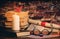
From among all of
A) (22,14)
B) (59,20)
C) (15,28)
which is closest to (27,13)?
(22,14)

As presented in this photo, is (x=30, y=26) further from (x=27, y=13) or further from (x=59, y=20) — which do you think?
(x=59, y=20)

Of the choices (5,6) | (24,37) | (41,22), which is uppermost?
(5,6)

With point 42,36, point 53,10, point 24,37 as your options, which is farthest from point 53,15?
point 24,37

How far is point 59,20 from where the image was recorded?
168 centimetres

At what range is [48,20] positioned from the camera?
66.2 inches

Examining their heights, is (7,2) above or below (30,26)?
above

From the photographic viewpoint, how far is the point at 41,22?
66.3 inches

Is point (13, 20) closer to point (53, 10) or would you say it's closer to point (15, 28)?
point (15, 28)

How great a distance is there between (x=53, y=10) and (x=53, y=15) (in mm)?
40

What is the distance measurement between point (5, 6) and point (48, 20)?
0.36 metres

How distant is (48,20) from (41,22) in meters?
0.06

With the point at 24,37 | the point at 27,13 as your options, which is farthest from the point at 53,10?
the point at 24,37

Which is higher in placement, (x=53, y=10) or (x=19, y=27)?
(x=53, y=10)

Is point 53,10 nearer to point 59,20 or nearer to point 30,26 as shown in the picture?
point 59,20
